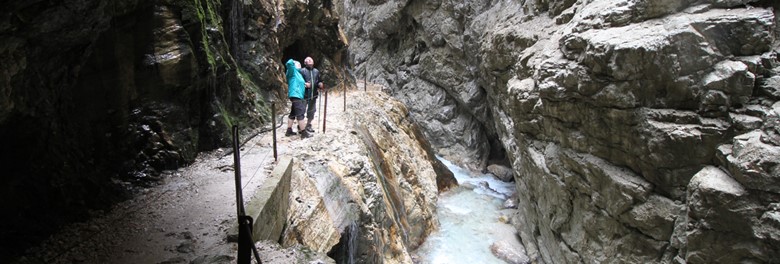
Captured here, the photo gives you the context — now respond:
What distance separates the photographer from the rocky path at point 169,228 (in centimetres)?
385

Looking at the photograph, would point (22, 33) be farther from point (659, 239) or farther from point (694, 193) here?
point (659, 239)

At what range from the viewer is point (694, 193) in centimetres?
636

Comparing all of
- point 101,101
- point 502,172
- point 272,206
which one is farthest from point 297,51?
point 272,206

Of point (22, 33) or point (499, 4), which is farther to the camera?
point (499, 4)

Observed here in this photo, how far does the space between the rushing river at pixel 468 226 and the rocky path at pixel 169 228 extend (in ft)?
20.2

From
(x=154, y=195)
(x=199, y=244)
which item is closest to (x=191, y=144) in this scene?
(x=154, y=195)

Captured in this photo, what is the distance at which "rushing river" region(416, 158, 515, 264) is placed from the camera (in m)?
10.9

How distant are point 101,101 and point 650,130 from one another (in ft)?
28.3

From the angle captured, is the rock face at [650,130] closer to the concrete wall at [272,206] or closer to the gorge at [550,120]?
the gorge at [550,120]

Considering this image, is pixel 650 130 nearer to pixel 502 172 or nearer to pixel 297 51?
pixel 502 172

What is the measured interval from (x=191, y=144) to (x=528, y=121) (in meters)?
7.92

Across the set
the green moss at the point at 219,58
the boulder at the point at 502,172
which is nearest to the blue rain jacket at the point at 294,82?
the green moss at the point at 219,58

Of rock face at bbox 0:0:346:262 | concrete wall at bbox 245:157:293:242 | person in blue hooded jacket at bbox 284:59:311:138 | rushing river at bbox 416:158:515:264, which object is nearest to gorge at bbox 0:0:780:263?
rock face at bbox 0:0:346:262

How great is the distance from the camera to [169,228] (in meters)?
4.47
